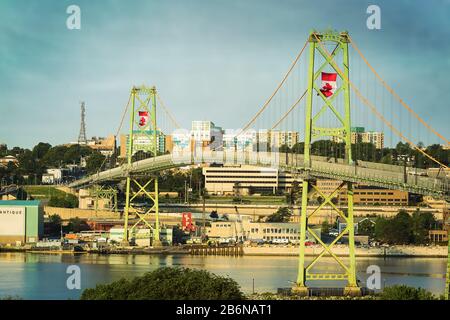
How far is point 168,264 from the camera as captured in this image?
96.5 feet

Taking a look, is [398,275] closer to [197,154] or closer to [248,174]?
[197,154]

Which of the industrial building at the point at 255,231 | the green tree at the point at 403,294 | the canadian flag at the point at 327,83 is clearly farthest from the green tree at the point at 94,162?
the green tree at the point at 403,294

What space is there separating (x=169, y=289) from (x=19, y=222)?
22040 millimetres

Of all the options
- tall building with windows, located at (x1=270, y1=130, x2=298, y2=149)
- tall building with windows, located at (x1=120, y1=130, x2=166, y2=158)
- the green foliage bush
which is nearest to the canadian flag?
tall building with windows, located at (x1=120, y1=130, x2=166, y2=158)

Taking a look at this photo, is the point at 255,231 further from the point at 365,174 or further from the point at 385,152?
the point at 365,174

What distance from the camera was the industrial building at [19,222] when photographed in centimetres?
3759

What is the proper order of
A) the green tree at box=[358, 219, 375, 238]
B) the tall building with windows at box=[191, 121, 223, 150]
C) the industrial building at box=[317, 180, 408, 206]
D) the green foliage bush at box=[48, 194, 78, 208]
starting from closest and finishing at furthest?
the green tree at box=[358, 219, 375, 238] < the green foliage bush at box=[48, 194, 78, 208] < the industrial building at box=[317, 180, 408, 206] < the tall building with windows at box=[191, 121, 223, 150]

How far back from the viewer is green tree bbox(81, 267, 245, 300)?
16.5m

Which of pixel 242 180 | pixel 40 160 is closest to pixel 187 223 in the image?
pixel 242 180

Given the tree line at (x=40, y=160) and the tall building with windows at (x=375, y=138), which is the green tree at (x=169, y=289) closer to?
the tree line at (x=40, y=160)

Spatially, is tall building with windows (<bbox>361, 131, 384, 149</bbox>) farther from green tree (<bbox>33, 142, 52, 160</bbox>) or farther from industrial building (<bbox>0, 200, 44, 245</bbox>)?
industrial building (<bbox>0, 200, 44, 245</bbox>)

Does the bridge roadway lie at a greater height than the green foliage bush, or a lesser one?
greater

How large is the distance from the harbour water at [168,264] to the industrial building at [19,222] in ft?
10.6

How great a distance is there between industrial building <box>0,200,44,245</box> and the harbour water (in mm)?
3226
